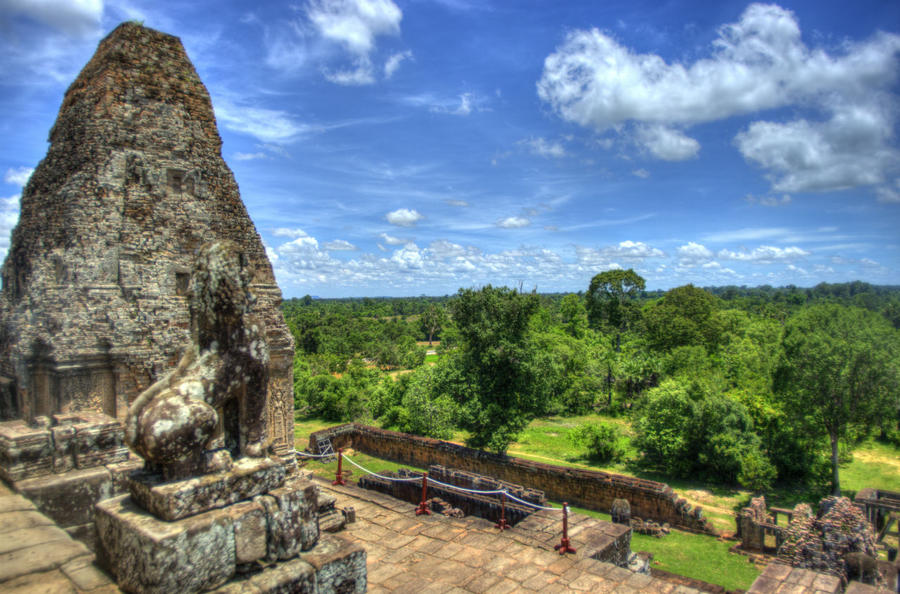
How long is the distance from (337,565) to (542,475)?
38.6 ft

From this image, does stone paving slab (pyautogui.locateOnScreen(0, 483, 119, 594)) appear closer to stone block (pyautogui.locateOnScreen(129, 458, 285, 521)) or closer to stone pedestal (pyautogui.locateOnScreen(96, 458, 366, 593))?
stone pedestal (pyautogui.locateOnScreen(96, 458, 366, 593))

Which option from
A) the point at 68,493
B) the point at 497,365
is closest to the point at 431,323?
the point at 497,365

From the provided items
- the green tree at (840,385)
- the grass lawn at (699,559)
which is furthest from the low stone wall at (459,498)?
the green tree at (840,385)

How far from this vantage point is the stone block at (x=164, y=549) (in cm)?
245

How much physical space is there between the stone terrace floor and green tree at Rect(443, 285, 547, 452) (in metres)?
8.19

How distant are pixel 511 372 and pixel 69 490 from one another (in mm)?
12747

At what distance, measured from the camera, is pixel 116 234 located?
7809 millimetres

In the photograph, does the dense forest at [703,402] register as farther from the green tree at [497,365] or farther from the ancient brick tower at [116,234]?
the ancient brick tower at [116,234]

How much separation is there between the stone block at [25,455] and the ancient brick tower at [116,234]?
10.2 ft

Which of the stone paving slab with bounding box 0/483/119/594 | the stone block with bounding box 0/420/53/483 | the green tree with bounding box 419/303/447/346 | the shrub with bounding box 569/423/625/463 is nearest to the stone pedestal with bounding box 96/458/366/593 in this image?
the stone paving slab with bounding box 0/483/119/594

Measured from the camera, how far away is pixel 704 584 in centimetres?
760

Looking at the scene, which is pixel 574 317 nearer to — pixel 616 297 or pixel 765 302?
pixel 616 297

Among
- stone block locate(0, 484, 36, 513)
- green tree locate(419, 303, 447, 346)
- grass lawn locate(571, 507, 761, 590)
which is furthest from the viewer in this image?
green tree locate(419, 303, 447, 346)

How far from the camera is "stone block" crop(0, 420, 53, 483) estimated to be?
4.04 metres
